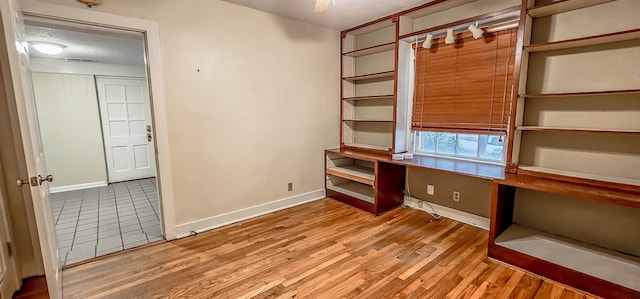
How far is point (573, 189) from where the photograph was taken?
1893 mm

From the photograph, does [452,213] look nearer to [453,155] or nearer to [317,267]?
[453,155]

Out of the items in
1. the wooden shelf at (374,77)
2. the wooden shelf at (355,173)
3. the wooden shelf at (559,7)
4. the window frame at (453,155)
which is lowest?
the wooden shelf at (355,173)

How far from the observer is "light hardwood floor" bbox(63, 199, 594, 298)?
191 centimetres

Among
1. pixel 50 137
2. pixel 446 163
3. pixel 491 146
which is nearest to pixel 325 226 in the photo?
pixel 446 163

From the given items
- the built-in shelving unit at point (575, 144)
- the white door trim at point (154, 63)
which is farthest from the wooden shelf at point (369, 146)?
the white door trim at point (154, 63)

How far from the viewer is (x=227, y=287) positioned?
6.44ft

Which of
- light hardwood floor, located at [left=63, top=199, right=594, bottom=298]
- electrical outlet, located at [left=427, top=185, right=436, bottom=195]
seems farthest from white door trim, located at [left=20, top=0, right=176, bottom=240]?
electrical outlet, located at [left=427, top=185, right=436, bottom=195]

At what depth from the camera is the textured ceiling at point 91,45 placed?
301 cm

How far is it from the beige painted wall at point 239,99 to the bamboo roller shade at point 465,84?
1244 millimetres

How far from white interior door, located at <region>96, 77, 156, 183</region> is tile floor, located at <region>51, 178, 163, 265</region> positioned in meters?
0.53

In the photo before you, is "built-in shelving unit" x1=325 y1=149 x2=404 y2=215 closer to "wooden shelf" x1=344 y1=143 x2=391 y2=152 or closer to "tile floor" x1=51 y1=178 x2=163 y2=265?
"wooden shelf" x1=344 y1=143 x2=391 y2=152

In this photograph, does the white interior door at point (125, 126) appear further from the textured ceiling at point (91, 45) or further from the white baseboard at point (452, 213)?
the white baseboard at point (452, 213)

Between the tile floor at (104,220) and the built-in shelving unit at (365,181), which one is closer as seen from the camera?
the tile floor at (104,220)

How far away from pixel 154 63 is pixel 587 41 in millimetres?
3473
